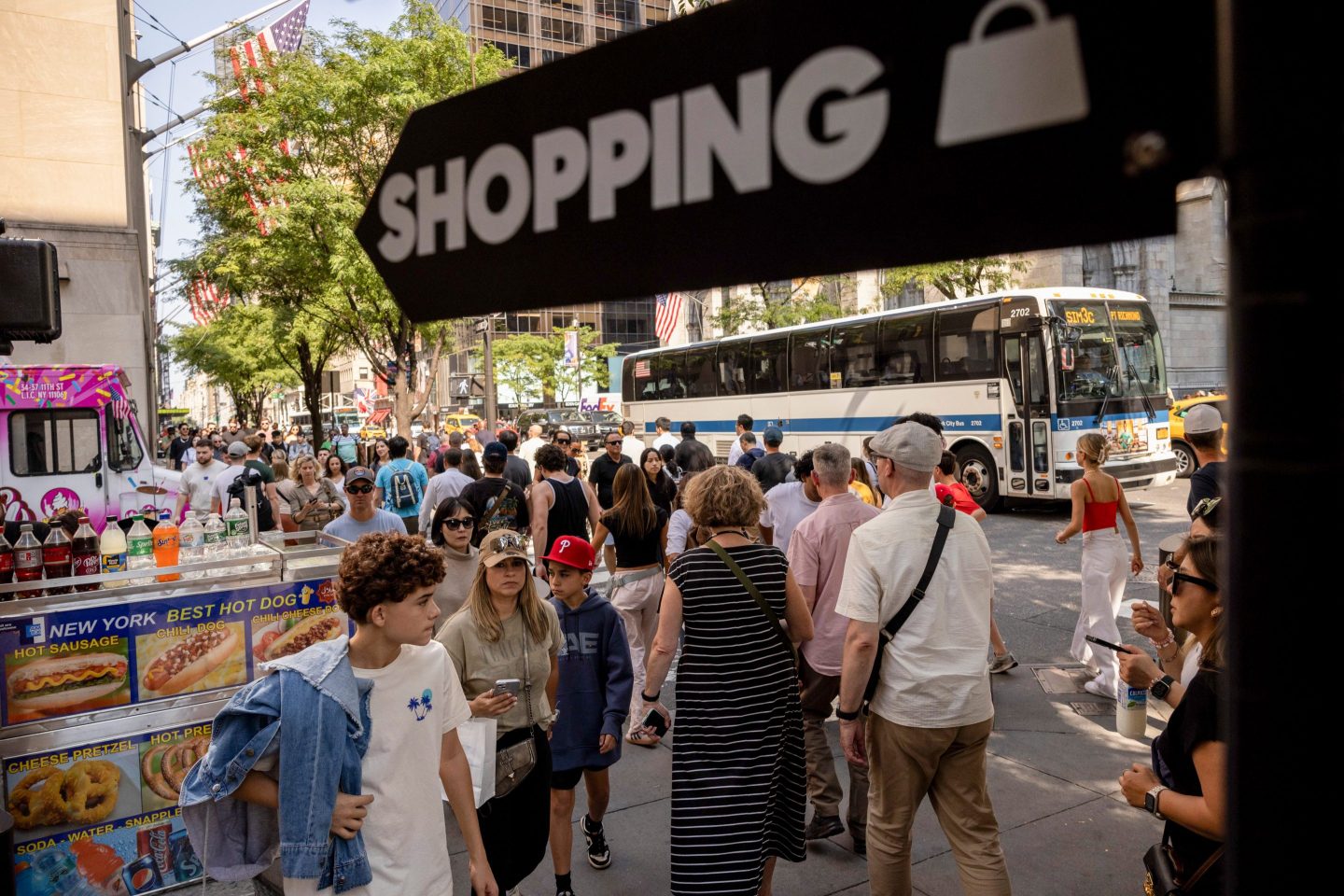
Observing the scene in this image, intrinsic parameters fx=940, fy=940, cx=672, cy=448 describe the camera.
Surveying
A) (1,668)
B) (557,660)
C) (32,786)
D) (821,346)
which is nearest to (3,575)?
(1,668)

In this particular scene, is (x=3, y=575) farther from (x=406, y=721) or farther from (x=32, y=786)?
(x=406, y=721)

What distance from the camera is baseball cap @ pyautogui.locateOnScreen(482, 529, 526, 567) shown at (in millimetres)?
3998

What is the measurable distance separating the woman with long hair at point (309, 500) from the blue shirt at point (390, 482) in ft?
1.53

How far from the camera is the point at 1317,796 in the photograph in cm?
79

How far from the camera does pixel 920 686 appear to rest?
3641mm

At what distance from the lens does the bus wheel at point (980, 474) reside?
669 inches

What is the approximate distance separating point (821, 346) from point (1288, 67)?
66.0 feet

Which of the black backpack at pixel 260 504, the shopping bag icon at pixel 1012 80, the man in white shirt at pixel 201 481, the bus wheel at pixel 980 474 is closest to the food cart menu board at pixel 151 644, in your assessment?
the shopping bag icon at pixel 1012 80

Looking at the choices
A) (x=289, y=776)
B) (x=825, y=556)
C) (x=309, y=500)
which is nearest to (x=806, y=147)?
(x=289, y=776)

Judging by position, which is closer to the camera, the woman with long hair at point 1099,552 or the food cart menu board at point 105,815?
the food cart menu board at point 105,815

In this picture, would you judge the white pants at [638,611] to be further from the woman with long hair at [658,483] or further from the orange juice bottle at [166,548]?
the orange juice bottle at [166,548]

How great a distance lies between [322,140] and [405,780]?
71.9 feet

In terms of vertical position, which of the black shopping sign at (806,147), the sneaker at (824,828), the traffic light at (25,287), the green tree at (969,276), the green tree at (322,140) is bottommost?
the sneaker at (824,828)

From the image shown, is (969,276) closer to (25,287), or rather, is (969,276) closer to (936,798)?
(936,798)
